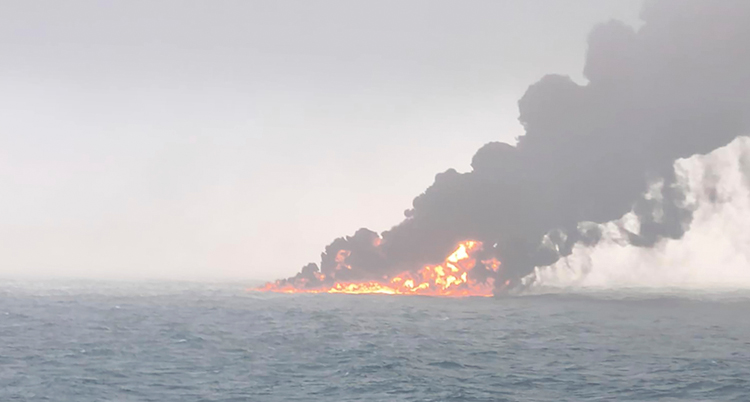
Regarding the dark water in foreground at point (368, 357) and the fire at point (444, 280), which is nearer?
the dark water in foreground at point (368, 357)

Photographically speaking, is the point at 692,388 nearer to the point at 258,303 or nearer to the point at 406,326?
the point at 406,326

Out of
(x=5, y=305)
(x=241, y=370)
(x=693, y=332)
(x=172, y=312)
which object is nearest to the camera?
(x=241, y=370)

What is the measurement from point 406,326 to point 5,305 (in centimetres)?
8705

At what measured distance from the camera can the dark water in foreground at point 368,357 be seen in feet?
166

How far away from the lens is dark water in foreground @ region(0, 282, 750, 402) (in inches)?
1991

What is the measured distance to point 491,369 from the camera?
6134cm

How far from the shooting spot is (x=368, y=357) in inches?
2660

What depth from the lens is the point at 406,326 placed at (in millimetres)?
100375

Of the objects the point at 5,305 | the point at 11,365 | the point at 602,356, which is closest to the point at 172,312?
the point at 5,305

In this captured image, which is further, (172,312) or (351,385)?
(172,312)

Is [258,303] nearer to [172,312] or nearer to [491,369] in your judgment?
[172,312]

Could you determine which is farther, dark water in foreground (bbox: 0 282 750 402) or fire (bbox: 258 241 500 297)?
fire (bbox: 258 241 500 297)

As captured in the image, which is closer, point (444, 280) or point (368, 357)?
point (368, 357)

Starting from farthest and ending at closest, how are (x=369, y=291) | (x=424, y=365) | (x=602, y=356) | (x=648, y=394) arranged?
(x=369, y=291) → (x=602, y=356) → (x=424, y=365) → (x=648, y=394)
